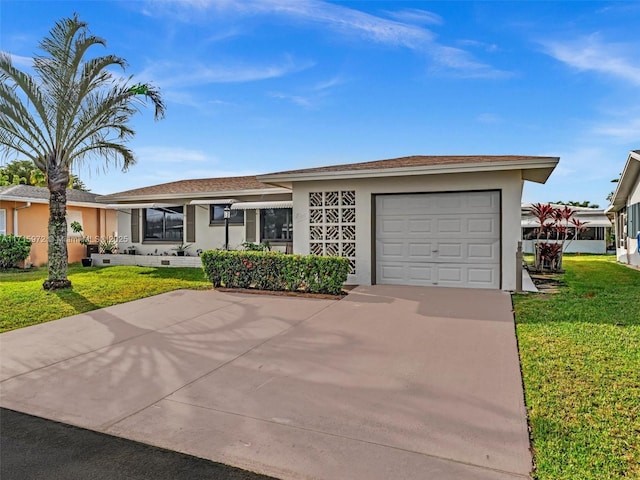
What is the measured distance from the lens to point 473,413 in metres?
3.52

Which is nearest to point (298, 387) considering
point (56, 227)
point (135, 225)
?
point (56, 227)

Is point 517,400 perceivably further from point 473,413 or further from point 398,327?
point 398,327

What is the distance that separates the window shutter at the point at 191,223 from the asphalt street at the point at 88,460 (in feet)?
45.8

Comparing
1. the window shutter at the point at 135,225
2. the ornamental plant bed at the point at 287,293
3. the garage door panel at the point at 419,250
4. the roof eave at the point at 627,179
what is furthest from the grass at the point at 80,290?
the roof eave at the point at 627,179

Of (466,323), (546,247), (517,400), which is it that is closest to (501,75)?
(546,247)

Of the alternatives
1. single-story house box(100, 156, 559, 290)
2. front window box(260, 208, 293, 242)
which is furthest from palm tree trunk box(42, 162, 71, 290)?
front window box(260, 208, 293, 242)

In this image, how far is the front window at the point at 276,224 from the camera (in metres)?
15.3

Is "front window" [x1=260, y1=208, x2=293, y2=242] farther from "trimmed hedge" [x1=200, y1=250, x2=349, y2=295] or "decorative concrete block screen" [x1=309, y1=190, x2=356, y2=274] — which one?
"trimmed hedge" [x1=200, y1=250, x2=349, y2=295]

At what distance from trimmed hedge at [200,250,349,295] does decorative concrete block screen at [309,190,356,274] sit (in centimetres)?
161

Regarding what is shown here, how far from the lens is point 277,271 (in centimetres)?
969

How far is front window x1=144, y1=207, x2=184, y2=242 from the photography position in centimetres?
1734

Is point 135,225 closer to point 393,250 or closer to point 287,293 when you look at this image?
point 287,293

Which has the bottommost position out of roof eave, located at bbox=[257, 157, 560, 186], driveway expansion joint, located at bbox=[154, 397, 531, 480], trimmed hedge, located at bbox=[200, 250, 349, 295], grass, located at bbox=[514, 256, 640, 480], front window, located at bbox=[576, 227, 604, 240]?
driveway expansion joint, located at bbox=[154, 397, 531, 480]

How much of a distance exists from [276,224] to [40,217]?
10596mm
